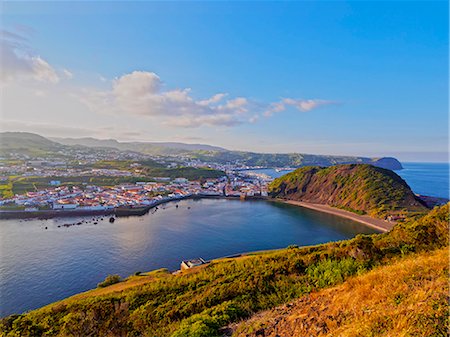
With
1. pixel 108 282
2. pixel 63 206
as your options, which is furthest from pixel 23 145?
pixel 108 282

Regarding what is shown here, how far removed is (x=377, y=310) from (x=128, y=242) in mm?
24359

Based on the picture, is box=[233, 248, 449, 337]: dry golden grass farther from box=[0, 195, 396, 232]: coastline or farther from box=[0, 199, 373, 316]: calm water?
box=[0, 195, 396, 232]: coastline

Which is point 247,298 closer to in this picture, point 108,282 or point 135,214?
point 108,282

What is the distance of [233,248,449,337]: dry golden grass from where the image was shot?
236 centimetres

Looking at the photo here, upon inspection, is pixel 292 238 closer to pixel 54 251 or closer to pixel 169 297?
pixel 169 297

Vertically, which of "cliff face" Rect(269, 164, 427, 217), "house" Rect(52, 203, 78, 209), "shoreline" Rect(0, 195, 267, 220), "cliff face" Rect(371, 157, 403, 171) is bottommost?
"shoreline" Rect(0, 195, 267, 220)

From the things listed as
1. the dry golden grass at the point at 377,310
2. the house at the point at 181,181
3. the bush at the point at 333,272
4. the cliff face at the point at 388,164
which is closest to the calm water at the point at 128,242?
the bush at the point at 333,272

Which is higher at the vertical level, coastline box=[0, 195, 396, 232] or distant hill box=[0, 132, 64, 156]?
distant hill box=[0, 132, 64, 156]

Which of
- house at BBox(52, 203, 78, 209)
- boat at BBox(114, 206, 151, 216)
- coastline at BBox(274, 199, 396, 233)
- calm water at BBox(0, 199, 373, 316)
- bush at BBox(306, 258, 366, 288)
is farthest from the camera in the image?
boat at BBox(114, 206, 151, 216)

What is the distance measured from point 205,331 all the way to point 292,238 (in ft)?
81.0

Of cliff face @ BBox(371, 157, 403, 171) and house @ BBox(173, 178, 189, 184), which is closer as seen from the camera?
house @ BBox(173, 178, 189, 184)

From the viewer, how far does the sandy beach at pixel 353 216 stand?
29.9m

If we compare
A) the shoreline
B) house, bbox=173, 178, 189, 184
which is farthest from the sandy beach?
house, bbox=173, 178, 189, 184

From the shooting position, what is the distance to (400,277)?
149 inches
